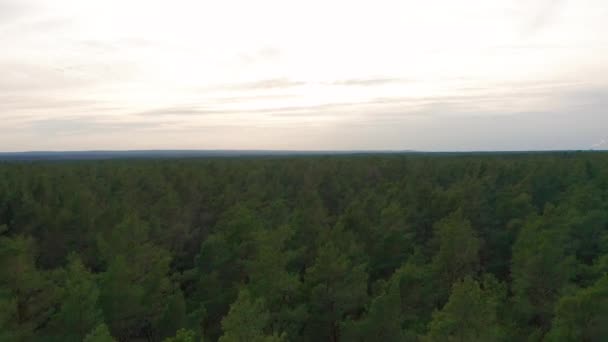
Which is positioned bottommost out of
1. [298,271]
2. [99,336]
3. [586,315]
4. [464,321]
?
[298,271]

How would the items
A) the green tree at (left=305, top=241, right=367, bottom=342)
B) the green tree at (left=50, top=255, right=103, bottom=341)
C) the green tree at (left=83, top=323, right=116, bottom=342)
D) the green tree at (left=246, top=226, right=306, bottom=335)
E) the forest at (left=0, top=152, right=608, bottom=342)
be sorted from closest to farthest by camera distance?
the green tree at (left=83, top=323, right=116, bottom=342) < the green tree at (left=50, top=255, right=103, bottom=341) < the forest at (left=0, top=152, right=608, bottom=342) < the green tree at (left=246, top=226, right=306, bottom=335) < the green tree at (left=305, top=241, right=367, bottom=342)

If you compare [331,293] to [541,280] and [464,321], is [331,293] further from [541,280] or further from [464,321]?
[541,280]

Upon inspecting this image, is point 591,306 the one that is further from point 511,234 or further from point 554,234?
point 511,234

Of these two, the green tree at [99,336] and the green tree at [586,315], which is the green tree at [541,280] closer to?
the green tree at [586,315]

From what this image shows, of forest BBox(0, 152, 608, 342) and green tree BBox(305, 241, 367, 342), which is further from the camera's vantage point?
green tree BBox(305, 241, 367, 342)

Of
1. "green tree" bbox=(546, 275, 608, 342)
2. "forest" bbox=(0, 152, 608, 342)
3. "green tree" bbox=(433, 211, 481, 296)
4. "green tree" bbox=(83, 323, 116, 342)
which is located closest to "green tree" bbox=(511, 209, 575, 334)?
"forest" bbox=(0, 152, 608, 342)

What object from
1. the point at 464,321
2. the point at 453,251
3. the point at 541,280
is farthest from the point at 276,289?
the point at 541,280

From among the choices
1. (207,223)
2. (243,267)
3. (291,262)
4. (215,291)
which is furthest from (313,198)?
(215,291)

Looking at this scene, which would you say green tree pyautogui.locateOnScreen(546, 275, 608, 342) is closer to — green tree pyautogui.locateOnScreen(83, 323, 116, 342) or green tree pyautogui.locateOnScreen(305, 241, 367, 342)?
green tree pyautogui.locateOnScreen(305, 241, 367, 342)

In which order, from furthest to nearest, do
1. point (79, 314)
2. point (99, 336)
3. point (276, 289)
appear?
point (276, 289) < point (79, 314) < point (99, 336)

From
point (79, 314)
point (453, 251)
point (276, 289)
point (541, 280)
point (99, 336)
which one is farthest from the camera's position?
point (453, 251)
